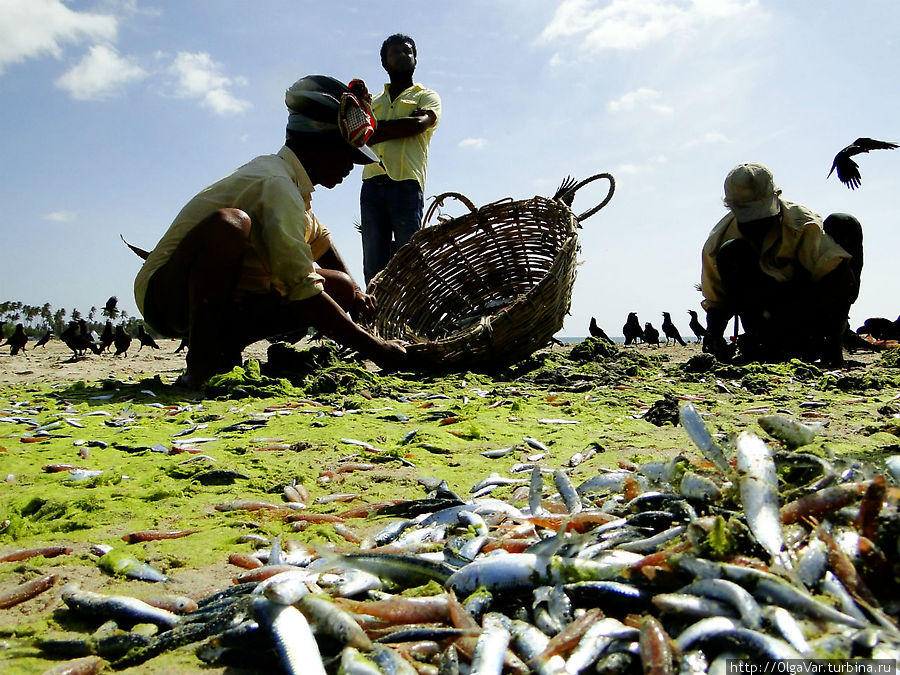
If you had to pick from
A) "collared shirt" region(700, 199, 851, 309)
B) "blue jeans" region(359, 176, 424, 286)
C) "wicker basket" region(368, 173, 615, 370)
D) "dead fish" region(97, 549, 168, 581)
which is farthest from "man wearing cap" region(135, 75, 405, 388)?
"collared shirt" region(700, 199, 851, 309)

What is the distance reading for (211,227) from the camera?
4.43 metres

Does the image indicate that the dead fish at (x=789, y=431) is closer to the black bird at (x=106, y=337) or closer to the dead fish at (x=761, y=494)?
the dead fish at (x=761, y=494)

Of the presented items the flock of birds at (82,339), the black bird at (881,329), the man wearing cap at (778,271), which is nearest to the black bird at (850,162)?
the man wearing cap at (778,271)

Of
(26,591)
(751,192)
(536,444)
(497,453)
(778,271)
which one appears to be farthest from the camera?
(778,271)

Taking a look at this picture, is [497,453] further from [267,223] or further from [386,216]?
[386,216]

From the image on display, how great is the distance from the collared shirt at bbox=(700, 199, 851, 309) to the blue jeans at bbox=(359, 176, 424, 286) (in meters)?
2.96

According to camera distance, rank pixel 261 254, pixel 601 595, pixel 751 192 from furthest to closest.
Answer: pixel 751 192 < pixel 261 254 < pixel 601 595

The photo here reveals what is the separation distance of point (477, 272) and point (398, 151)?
57.4 inches

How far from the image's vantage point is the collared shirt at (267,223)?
4.53 meters

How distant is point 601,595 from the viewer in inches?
53.0

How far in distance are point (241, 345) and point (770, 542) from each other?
4.44 metres

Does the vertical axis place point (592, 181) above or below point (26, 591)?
above

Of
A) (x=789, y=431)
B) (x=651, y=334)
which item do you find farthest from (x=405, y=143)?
(x=651, y=334)

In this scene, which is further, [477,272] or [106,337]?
[106,337]
